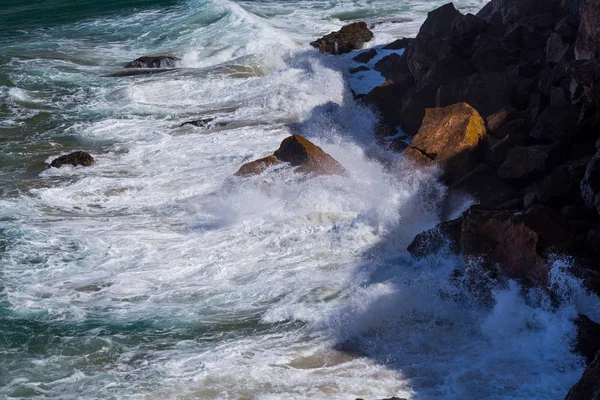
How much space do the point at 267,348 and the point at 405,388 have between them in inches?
69.6

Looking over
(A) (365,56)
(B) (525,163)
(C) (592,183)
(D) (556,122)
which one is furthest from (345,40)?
(C) (592,183)

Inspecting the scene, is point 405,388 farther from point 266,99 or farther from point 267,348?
point 266,99

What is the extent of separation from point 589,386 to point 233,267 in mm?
5860

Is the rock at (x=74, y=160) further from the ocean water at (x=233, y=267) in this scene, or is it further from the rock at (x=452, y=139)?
the rock at (x=452, y=139)

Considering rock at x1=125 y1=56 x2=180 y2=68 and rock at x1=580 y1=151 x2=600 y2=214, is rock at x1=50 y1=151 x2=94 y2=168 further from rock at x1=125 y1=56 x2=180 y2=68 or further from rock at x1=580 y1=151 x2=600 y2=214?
rock at x1=580 y1=151 x2=600 y2=214

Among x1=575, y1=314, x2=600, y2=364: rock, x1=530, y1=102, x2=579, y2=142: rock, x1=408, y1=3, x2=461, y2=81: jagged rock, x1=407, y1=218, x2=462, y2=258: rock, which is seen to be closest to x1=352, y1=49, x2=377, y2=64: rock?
x1=408, y1=3, x2=461, y2=81: jagged rock

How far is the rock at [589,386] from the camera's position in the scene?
698 cm

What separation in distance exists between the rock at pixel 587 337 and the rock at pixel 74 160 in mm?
10337

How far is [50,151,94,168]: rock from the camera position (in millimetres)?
16078

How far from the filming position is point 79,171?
15.9 m

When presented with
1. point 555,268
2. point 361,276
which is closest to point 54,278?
point 361,276

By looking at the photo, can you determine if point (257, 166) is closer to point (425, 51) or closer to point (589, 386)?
point (425, 51)

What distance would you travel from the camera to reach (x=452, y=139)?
44.6 ft

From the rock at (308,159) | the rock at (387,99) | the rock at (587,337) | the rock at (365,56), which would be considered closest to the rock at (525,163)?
the rock at (308,159)
